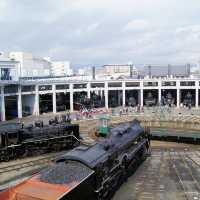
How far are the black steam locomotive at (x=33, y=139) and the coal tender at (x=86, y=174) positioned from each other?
39.1 feet

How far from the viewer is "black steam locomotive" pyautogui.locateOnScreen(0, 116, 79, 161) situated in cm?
2953

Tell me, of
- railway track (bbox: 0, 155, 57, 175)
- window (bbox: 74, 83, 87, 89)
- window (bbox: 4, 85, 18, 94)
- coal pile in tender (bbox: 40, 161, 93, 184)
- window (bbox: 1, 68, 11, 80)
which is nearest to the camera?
coal pile in tender (bbox: 40, 161, 93, 184)

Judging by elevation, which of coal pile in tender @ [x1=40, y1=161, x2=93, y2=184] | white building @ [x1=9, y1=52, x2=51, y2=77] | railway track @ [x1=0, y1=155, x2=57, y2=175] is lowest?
railway track @ [x1=0, y1=155, x2=57, y2=175]

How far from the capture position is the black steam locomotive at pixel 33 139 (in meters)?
29.5

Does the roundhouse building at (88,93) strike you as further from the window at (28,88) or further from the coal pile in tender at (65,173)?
the coal pile in tender at (65,173)

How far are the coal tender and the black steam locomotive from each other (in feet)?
39.1

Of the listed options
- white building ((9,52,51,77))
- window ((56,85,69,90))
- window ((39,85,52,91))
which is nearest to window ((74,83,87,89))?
window ((56,85,69,90))

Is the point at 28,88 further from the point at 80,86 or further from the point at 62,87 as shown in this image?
the point at 80,86

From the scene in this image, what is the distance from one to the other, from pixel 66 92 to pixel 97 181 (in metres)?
72.6

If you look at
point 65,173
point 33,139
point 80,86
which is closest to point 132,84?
point 80,86

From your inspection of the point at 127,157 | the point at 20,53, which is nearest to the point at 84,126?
the point at 127,157

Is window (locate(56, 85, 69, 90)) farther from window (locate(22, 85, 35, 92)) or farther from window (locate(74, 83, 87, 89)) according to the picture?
window (locate(22, 85, 35, 92))

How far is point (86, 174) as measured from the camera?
49.5 feet

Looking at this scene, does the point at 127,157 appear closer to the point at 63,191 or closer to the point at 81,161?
the point at 81,161
